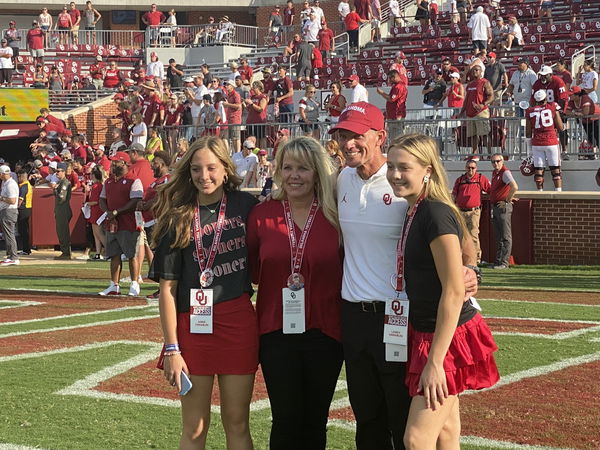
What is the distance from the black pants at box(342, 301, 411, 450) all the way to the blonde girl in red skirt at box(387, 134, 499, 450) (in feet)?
0.48

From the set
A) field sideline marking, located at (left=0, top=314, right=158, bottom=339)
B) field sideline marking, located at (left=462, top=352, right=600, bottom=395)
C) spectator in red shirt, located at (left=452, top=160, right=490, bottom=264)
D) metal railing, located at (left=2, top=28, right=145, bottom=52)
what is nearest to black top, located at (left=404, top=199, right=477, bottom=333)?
field sideline marking, located at (left=462, top=352, right=600, bottom=395)

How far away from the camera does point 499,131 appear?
20.1 m

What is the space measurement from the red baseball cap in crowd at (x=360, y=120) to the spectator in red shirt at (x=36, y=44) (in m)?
34.1

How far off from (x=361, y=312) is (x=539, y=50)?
24049 millimetres

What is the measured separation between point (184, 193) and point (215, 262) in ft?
1.16

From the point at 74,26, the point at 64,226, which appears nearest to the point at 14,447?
the point at 64,226

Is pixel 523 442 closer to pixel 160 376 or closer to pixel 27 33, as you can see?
pixel 160 376

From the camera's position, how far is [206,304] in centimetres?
492

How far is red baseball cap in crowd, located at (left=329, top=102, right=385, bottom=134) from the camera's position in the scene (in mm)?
4832

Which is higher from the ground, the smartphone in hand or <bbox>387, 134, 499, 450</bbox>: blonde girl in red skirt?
<bbox>387, 134, 499, 450</bbox>: blonde girl in red skirt

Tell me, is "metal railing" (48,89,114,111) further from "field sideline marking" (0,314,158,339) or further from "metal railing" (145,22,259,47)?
"field sideline marking" (0,314,158,339)

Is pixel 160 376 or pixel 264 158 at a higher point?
pixel 264 158

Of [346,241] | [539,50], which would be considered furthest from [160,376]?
[539,50]

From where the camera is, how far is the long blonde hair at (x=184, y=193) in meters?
4.95
